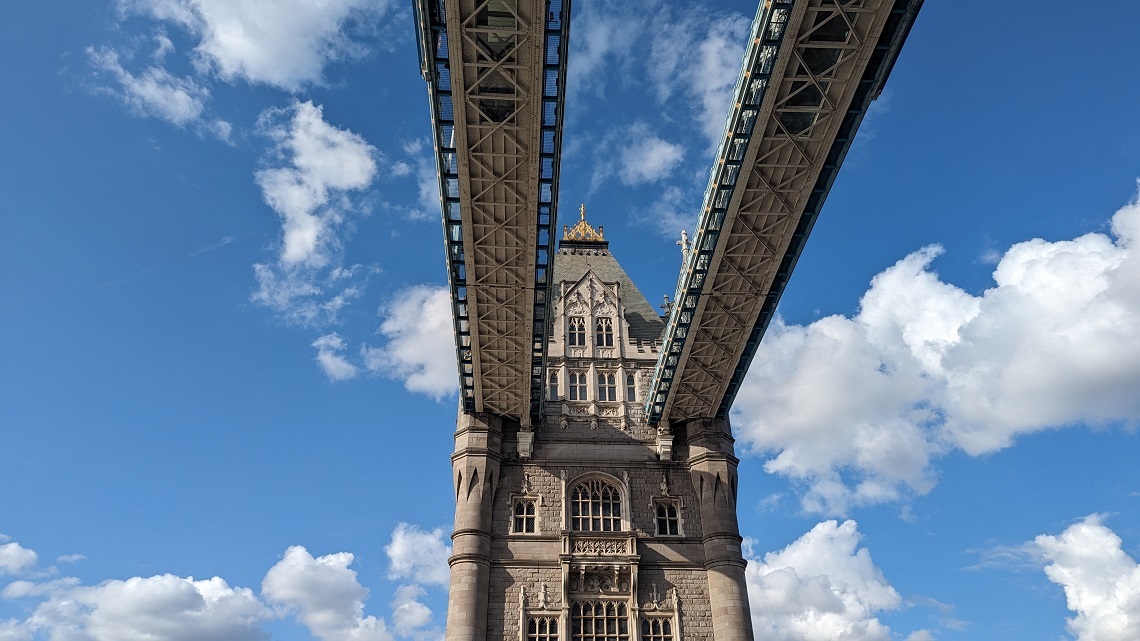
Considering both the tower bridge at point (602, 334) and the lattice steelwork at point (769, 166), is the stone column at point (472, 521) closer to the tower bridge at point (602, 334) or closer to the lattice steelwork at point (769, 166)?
the tower bridge at point (602, 334)

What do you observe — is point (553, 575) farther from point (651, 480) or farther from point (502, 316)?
point (502, 316)

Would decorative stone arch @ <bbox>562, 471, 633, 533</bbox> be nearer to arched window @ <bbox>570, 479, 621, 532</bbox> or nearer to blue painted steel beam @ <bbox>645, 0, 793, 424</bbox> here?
arched window @ <bbox>570, 479, 621, 532</bbox>

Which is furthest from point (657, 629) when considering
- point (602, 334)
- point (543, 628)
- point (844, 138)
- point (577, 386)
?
point (844, 138)

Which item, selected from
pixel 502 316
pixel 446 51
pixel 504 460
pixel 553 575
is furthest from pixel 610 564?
pixel 446 51

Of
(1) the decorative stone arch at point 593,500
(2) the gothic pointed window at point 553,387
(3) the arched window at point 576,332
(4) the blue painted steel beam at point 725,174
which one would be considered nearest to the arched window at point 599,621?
(1) the decorative stone arch at point 593,500

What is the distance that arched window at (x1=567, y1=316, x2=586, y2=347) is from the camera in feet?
169

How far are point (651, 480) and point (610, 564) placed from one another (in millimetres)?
5550

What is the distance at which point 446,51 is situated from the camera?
85.5 ft

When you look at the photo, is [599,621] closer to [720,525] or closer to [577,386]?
[720,525]

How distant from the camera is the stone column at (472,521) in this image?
1570 inches

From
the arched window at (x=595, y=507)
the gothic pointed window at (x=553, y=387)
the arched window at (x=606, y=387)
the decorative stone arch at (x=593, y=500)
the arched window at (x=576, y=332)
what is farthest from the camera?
the arched window at (x=576, y=332)

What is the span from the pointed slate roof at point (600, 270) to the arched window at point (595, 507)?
1104 centimetres

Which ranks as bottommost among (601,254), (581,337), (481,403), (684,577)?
(684,577)

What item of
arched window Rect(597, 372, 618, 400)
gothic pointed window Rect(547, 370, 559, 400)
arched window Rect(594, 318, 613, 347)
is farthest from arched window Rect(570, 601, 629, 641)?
arched window Rect(594, 318, 613, 347)
